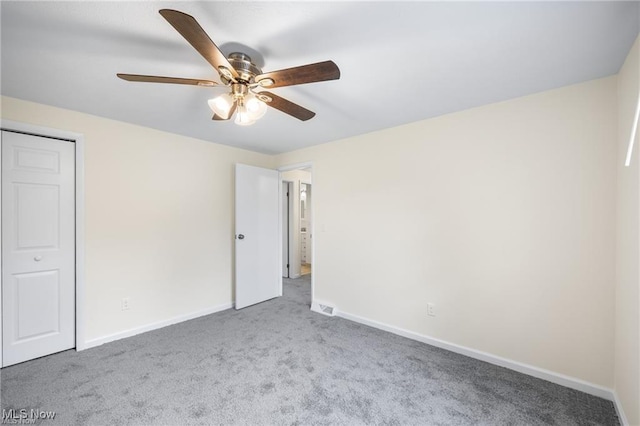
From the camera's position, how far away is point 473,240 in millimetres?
2377

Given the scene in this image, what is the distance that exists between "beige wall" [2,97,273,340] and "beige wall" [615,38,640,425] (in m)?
3.72

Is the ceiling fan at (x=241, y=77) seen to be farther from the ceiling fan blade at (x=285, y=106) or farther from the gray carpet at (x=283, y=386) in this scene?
the gray carpet at (x=283, y=386)

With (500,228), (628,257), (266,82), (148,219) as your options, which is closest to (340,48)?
(266,82)

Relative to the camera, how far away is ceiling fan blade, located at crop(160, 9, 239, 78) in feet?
3.23

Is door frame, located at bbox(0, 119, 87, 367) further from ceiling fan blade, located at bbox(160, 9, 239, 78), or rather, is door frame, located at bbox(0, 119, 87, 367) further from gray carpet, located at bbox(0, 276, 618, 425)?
ceiling fan blade, located at bbox(160, 9, 239, 78)

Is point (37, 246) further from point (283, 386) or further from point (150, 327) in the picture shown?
point (283, 386)

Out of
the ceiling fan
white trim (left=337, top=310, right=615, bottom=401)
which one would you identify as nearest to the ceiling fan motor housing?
the ceiling fan

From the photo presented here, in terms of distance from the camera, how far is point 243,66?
5.08ft

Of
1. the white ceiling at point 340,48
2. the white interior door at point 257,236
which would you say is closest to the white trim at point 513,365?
the white interior door at point 257,236

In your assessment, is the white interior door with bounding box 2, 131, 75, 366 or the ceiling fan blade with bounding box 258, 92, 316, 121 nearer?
the ceiling fan blade with bounding box 258, 92, 316, 121

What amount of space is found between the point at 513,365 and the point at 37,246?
13.9 feet

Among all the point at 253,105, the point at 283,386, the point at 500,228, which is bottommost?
the point at 283,386

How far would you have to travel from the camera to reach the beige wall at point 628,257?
145cm

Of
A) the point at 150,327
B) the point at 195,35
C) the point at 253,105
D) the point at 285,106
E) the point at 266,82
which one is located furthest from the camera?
the point at 150,327
